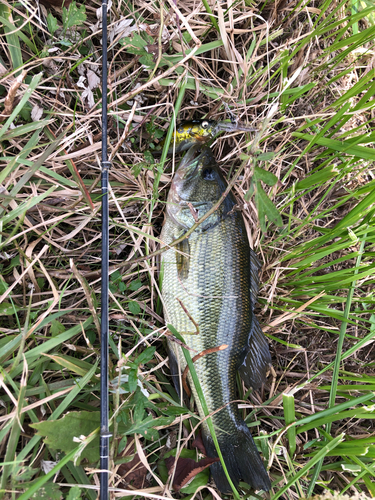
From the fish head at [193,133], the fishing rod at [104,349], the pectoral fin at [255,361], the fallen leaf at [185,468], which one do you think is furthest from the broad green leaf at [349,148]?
the fallen leaf at [185,468]

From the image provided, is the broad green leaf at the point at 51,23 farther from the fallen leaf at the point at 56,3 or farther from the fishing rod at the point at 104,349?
the fishing rod at the point at 104,349

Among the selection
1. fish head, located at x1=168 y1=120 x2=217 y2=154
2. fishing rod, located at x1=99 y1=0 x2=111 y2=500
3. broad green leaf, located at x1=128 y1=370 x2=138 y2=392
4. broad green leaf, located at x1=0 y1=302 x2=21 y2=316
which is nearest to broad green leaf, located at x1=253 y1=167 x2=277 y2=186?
fish head, located at x1=168 y1=120 x2=217 y2=154

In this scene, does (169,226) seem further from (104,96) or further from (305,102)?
(305,102)

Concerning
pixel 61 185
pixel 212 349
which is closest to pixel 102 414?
pixel 212 349

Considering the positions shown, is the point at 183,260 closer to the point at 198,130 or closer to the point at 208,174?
the point at 208,174

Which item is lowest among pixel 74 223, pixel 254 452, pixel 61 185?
pixel 254 452
